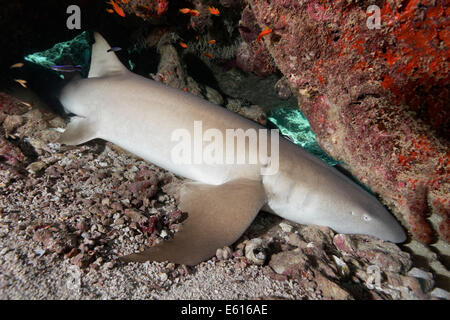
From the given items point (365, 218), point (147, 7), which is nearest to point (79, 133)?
point (147, 7)

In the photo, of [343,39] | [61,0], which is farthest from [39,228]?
[61,0]

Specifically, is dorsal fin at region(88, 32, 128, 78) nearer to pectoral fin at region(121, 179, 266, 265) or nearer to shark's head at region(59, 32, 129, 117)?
shark's head at region(59, 32, 129, 117)

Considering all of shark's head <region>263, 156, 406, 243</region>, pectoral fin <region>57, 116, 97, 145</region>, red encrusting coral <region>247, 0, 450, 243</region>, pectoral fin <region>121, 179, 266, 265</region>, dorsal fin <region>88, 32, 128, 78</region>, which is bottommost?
pectoral fin <region>57, 116, 97, 145</region>

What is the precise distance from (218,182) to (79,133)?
2224 millimetres

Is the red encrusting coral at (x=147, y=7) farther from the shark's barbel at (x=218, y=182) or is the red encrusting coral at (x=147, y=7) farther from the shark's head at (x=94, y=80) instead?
the shark's barbel at (x=218, y=182)

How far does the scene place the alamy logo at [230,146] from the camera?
2.65m

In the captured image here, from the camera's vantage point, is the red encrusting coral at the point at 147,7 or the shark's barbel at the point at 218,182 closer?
the shark's barbel at the point at 218,182

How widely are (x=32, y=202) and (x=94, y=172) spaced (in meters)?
0.76

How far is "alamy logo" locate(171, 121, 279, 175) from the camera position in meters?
2.65

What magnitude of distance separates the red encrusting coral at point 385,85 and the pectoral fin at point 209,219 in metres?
1.39

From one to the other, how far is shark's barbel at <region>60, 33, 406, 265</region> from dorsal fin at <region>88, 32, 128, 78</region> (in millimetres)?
297

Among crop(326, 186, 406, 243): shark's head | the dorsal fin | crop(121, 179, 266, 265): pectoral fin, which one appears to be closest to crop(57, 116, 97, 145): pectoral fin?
the dorsal fin

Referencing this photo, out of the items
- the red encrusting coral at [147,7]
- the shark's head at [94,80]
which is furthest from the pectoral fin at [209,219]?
the red encrusting coral at [147,7]
